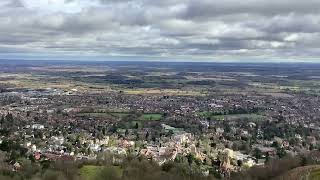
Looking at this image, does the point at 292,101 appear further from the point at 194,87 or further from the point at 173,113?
the point at 194,87

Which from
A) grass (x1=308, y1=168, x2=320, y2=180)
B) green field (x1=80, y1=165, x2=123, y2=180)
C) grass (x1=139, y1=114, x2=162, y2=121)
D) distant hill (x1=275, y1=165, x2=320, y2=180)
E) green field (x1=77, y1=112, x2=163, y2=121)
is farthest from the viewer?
green field (x1=77, y1=112, x2=163, y2=121)

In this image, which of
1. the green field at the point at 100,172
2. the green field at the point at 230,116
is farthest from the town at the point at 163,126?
the green field at the point at 100,172

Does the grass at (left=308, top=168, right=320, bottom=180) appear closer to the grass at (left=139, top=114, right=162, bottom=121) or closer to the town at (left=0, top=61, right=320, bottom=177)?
the town at (left=0, top=61, right=320, bottom=177)

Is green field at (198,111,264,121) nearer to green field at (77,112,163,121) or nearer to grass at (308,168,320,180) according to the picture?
green field at (77,112,163,121)

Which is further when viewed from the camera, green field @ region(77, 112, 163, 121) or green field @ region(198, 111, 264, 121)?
green field @ region(198, 111, 264, 121)

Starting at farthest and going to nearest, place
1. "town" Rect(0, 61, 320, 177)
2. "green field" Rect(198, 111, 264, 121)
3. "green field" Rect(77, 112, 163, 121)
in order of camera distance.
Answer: "green field" Rect(198, 111, 264, 121), "green field" Rect(77, 112, 163, 121), "town" Rect(0, 61, 320, 177)

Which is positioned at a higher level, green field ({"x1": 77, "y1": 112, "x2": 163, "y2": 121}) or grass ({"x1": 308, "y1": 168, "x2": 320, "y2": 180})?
grass ({"x1": 308, "y1": 168, "x2": 320, "y2": 180})

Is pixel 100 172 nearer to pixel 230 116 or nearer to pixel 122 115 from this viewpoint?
pixel 122 115

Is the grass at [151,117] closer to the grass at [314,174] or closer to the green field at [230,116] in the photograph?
the green field at [230,116]

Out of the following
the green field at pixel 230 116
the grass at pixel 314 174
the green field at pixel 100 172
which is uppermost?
the grass at pixel 314 174

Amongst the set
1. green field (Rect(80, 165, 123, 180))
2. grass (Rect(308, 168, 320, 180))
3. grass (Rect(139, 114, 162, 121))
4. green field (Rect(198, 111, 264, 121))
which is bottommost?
green field (Rect(198, 111, 264, 121))

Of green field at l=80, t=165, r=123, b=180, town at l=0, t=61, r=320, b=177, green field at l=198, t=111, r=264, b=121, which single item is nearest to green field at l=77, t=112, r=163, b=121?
town at l=0, t=61, r=320, b=177
